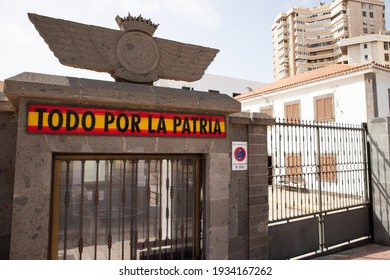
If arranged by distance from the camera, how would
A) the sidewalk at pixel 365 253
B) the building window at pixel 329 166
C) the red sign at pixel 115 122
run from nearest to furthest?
the red sign at pixel 115 122 → the sidewalk at pixel 365 253 → the building window at pixel 329 166

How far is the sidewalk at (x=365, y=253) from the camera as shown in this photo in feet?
19.1

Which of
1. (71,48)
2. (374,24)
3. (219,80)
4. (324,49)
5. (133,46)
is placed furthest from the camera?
(324,49)

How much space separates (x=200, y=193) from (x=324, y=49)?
70.6 m

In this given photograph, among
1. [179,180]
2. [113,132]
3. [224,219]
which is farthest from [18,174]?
[224,219]

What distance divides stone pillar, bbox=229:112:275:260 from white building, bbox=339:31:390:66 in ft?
163

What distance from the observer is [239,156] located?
4453mm

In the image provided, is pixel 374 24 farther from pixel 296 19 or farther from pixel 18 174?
pixel 18 174

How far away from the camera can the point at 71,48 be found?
313cm

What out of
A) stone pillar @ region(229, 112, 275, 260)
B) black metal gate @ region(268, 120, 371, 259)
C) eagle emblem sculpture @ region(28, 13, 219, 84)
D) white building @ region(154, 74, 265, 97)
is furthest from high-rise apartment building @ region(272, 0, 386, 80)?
eagle emblem sculpture @ region(28, 13, 219, 84)

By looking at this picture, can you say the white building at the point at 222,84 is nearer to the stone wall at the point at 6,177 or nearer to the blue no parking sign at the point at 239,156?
the blue no parking sign at the point at 239,156

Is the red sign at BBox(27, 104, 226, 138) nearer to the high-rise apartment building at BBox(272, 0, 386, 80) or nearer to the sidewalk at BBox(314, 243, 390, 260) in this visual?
the sidewalk at BBox(314, 243, 390, 260)

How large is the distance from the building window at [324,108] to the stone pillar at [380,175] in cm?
938

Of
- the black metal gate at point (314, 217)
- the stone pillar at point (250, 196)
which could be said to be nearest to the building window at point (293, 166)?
the black metal gate at point (314, 217)

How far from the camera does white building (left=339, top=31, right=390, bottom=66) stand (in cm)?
4412
